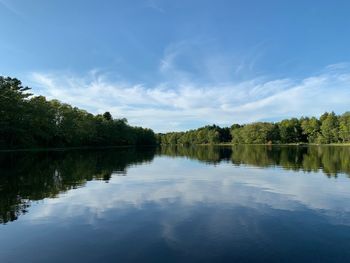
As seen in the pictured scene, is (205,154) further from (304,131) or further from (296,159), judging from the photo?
(304,131)

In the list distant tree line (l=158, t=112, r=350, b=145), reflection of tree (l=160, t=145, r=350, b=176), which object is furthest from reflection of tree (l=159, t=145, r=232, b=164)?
distant tree line (l=158, t=112, r=350, b=145)

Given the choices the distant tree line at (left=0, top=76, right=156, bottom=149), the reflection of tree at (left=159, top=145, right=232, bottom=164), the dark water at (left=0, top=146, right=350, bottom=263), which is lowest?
the dark water at (left=0, top=146, right=350, bottom=263)

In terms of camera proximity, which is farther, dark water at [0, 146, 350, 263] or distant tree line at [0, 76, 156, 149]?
distant tree line at [0, 76, 156, 149]

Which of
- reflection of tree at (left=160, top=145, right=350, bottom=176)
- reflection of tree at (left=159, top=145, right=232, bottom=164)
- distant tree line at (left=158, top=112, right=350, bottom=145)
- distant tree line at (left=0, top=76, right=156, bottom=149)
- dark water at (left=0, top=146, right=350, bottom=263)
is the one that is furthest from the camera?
distant tree line at (left=158, top=112, right=350, bottom=145)

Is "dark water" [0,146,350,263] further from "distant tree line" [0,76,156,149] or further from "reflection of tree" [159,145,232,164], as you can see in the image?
"distant tree line" [0,76,156,149]

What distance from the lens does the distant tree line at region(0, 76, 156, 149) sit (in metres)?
74.8

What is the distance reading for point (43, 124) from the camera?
90.1 meters

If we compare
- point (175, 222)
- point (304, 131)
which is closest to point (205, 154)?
point (175, 222)

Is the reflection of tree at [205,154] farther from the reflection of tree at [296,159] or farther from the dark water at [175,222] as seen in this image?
the dark water at [175,222]

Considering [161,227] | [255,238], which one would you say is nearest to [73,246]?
[161,227]

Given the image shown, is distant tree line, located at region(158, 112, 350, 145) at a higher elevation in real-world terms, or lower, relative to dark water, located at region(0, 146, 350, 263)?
higher

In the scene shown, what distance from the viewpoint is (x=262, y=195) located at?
67.4ft

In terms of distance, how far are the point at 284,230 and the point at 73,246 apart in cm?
846

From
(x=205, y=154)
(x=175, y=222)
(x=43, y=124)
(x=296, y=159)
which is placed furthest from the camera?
(x=43, y=124)
